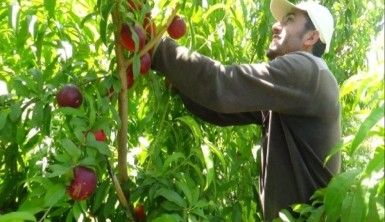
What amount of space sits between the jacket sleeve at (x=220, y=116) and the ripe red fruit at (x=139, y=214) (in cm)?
45

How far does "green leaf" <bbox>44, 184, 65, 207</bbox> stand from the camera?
4.64ft

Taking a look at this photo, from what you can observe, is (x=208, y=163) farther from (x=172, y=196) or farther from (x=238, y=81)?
(x=238, y=81)

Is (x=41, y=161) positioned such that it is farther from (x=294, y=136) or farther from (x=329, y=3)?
(x=329, y=3)

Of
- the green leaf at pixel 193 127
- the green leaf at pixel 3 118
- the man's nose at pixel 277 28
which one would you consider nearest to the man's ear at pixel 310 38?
the man's nose at pixel 277 28

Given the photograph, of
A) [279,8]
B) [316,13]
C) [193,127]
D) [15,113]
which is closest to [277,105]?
[193,127]

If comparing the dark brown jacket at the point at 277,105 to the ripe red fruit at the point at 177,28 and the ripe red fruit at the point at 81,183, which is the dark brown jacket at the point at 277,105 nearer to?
the ripe red fruit at the point at 177,28

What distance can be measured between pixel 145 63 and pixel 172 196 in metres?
0.43

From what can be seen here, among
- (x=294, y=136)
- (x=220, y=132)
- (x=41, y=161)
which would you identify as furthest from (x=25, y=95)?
(x=294, y=136)

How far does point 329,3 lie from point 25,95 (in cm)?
217

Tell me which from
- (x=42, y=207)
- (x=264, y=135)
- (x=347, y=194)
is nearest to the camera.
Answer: (x=347, y=194)

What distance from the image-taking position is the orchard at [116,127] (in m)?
1.48

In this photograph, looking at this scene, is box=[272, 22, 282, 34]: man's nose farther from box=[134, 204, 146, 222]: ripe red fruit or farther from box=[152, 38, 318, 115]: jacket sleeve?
box=[134, 204, 146, 222]: ripe red fruit

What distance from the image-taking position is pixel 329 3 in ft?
10.9

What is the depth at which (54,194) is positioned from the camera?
4.70 ft
